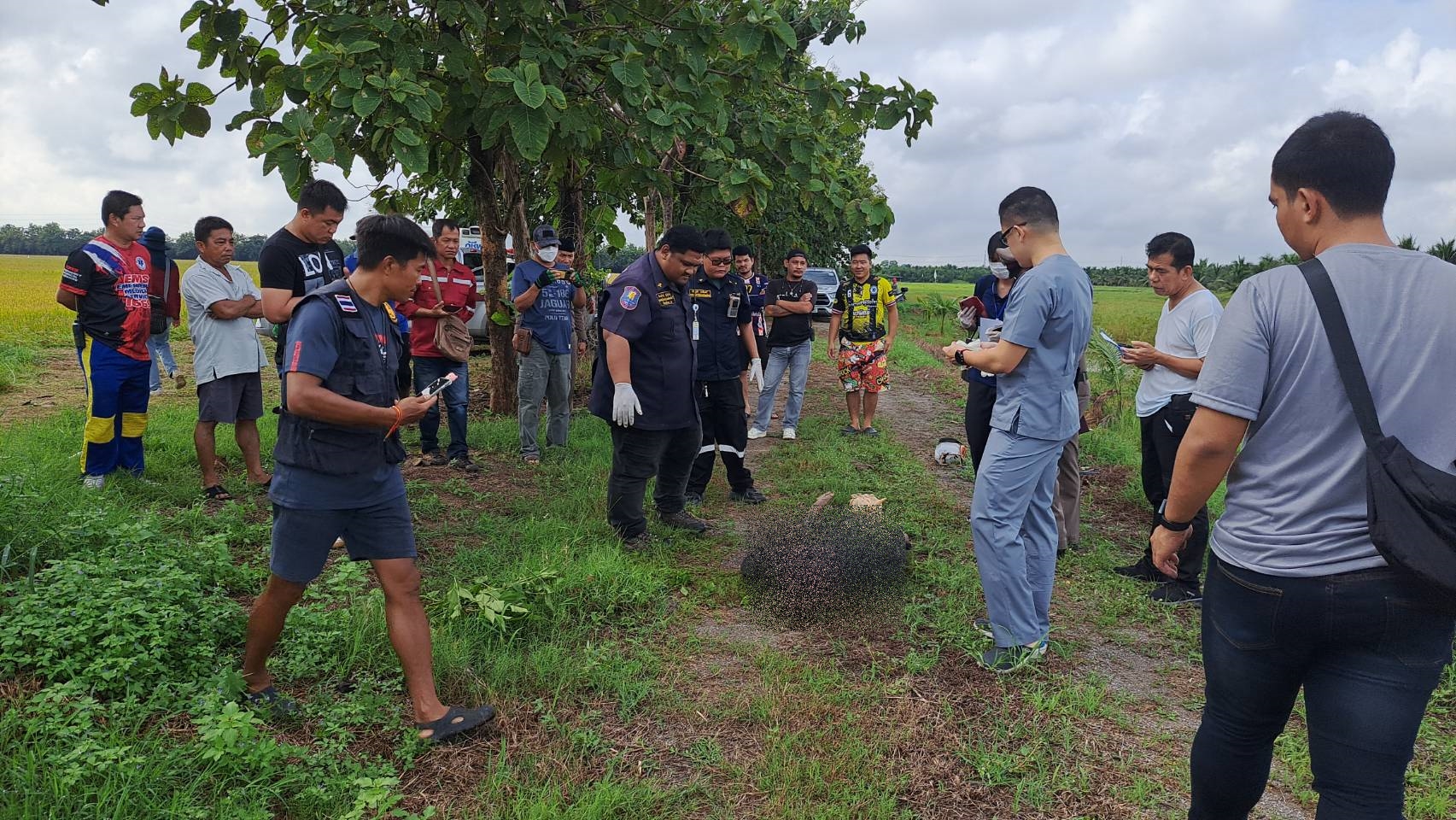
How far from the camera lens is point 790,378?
8.36 m

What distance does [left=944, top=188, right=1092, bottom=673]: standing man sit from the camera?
10.9 ft

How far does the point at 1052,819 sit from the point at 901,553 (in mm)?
2062

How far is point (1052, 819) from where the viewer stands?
267cm

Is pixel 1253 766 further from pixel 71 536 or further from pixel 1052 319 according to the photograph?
pixel 71 536

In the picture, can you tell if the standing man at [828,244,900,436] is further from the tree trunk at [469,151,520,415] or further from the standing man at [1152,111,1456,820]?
the standing man at [1152,111,1456,820]

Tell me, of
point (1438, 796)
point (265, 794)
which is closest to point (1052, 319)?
point (1438, 796)

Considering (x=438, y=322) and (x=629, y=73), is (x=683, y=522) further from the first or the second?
(x=629, y=73)

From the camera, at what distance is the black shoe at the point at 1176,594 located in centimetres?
447

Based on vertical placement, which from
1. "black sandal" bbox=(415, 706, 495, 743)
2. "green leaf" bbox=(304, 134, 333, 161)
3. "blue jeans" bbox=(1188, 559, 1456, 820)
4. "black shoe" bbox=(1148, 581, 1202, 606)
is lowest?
"black shoe" bbox=(1148, 581, 1202, 606)

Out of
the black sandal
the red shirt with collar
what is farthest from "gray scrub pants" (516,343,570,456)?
the black sandal

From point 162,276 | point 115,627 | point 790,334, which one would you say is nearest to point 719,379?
point 790,334

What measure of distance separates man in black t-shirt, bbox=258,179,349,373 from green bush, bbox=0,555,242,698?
1162 mm

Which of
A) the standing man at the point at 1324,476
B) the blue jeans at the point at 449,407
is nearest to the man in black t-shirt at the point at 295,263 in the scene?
the blue jeans at the point at 449,407

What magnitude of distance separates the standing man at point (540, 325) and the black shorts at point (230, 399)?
193 centimetres
